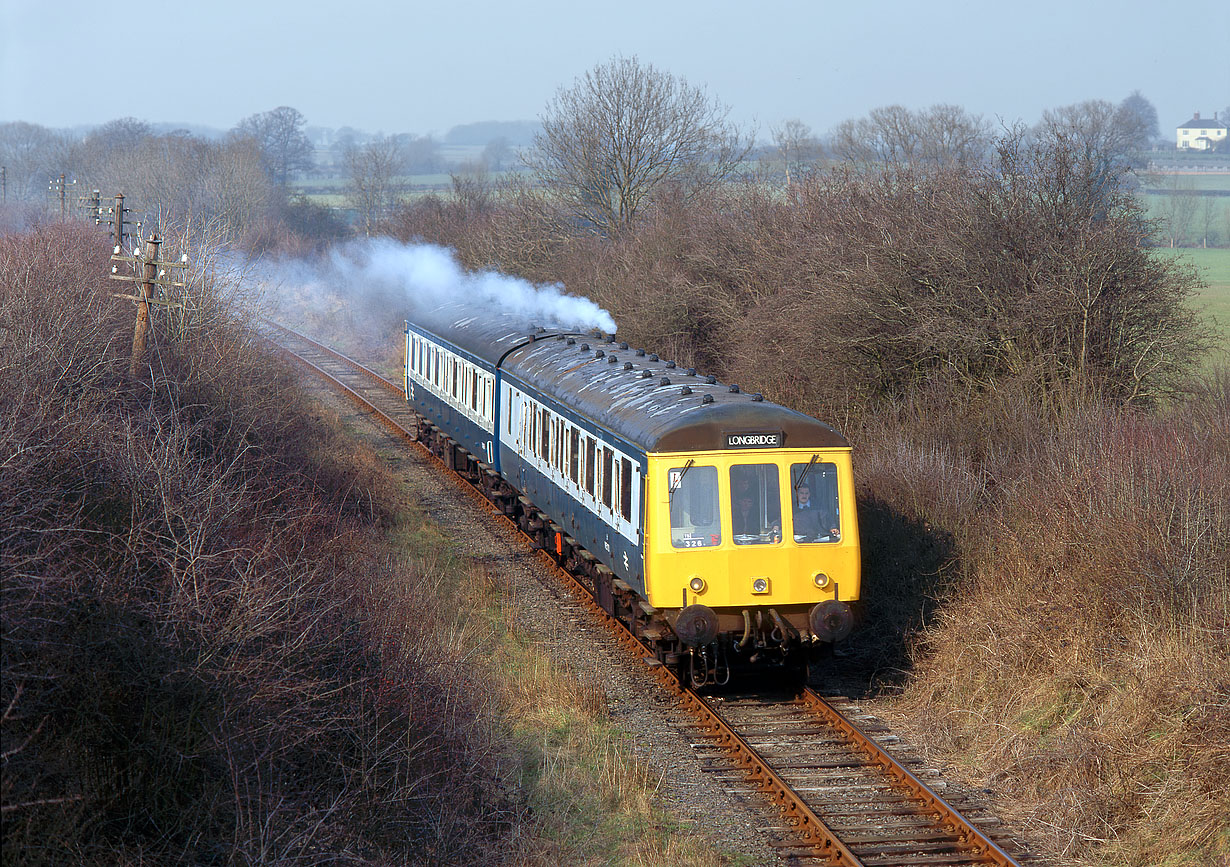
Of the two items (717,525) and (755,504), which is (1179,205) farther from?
(717,525)

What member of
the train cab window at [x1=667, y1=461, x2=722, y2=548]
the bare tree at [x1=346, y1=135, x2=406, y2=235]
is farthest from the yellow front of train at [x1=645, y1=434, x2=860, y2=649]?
the bare tree at [x1=346, y1=135, x2=406, y2=235]

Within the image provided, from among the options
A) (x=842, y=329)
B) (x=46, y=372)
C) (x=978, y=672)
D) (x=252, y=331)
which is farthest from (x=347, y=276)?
(x=978, y=672)

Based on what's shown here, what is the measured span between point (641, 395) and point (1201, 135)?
10412 centimetres

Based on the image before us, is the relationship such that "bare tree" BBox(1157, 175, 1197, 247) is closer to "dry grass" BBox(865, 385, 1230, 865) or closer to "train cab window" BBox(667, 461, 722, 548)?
"dry grass" BBox(865, 385, 1230, 865)

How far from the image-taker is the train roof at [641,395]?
35.1ft

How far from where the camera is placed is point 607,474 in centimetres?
1224

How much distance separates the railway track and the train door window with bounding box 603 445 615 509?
1.68m

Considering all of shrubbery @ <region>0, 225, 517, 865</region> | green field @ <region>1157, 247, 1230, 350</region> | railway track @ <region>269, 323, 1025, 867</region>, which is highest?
green field @ <region>1157, 247, 1230, 350</region>

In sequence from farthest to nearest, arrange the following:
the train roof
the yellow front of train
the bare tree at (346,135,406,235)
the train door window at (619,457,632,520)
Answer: the bare tree at (346,135,406,235) < the train door window at (619,457,632,520) < the train roof < the yellow front of train

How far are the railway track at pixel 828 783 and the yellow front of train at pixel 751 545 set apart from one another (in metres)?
0.79

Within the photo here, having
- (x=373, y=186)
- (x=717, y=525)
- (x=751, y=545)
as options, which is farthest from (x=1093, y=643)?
(x=373, y=186)

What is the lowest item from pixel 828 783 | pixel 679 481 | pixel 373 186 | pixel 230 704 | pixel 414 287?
pixel 828 783

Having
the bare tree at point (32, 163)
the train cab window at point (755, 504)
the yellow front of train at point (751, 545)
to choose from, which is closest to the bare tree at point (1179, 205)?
the yellow front of train at point (751, 545)

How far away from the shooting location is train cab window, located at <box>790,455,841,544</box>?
10.7 meters
